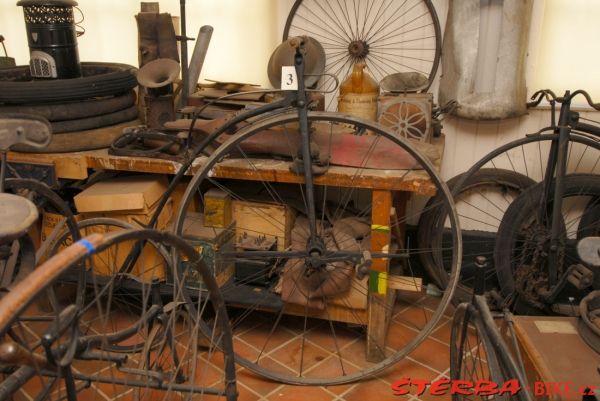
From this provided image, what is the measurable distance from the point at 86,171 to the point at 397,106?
4.41 feet

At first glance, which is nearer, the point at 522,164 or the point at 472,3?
the point at 472,3

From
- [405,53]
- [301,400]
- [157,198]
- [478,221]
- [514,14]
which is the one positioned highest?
[514,14]

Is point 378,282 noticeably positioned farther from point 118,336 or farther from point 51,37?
Result: point 51,37

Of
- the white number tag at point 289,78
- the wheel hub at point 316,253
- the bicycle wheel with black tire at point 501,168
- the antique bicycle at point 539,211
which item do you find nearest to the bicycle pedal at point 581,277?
the antique bicycle at point 539,211

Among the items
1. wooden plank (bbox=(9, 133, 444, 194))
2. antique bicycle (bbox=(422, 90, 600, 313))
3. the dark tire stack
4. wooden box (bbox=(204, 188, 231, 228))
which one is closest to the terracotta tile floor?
antique bicycle (bbox=(422, 90, 600, 313))

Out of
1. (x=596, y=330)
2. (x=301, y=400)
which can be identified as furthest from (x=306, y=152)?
(x=596, y=330)

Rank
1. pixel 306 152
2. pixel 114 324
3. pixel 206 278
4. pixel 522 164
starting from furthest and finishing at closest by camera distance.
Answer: pixel 522 164
pixel 114 324
pixel 306 152
pixel 206 278

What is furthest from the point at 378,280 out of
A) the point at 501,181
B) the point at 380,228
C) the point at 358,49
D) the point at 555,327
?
the point at 358,49

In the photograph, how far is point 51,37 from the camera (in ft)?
8.37

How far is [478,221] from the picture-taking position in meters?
2.92

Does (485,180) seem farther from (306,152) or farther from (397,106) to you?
(306,152)

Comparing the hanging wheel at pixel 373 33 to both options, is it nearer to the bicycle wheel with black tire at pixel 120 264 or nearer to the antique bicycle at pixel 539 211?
the antique bicycle at pixel 539 211

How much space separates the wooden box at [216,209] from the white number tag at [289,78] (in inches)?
23.0

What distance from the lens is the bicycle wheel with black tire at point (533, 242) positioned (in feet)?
8.10
